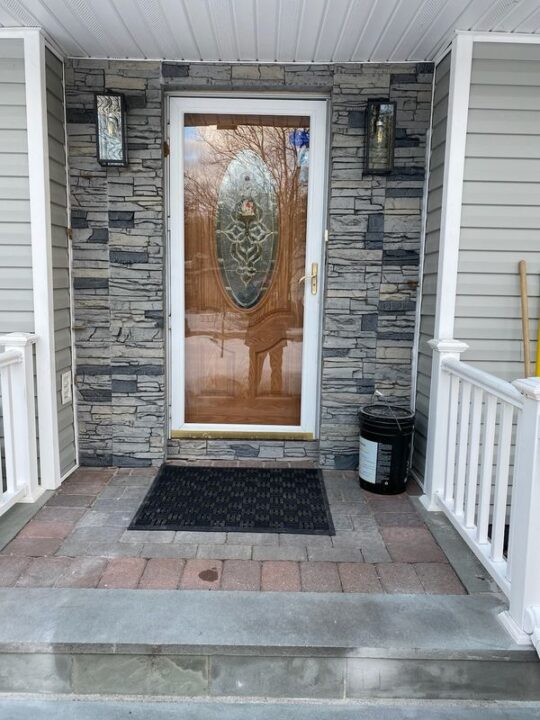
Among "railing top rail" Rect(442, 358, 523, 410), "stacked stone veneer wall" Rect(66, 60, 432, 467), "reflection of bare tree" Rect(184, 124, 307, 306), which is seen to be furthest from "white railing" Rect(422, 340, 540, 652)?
"reflection of bare tree" Rect(184, 124, 307, 306)

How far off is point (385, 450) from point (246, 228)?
5.02 feet

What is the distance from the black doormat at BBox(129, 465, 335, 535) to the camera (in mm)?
2416

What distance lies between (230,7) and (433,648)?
264 centimetres

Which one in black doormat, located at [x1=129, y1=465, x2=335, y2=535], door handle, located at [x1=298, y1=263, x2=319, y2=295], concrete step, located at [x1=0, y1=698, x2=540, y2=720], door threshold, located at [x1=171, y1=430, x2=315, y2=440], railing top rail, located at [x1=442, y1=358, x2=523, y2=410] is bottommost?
concrete step, located at [x1=0, y1=698, x2=540, y2=720]

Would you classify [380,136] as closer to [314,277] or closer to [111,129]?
[314,277]

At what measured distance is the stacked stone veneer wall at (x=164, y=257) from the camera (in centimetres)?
284

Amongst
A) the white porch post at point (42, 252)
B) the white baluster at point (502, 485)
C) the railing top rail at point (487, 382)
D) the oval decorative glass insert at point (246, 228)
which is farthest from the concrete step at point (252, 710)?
the oval decorative glass insert at point (246, 228)

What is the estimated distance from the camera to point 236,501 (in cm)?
265

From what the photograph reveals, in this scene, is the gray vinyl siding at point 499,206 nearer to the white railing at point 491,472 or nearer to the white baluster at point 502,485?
the white railing at point 491,472

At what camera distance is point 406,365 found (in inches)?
121

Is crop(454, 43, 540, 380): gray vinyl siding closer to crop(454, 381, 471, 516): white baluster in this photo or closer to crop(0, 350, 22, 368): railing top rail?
crop(454, 381, 471, 516): white baluster

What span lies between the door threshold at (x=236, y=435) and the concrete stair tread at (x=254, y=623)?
1368 mm

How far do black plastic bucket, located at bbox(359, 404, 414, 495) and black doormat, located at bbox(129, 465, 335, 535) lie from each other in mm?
292

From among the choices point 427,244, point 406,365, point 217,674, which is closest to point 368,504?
A: point 406,365
